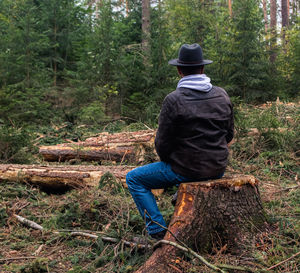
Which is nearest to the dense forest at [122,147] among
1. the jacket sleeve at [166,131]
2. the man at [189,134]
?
the man at [189,134]

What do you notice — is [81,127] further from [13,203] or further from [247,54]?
[247,54]

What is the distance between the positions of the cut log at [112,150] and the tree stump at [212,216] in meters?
3.54

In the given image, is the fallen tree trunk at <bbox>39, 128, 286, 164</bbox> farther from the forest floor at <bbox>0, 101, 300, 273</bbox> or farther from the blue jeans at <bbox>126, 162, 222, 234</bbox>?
the blue jeans at <bbox>126, 162, 222, 234</bbox>

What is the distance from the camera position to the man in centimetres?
329

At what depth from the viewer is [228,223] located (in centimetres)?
337

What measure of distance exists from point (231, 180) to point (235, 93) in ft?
34.6

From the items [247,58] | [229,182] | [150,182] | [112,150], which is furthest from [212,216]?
[247,58]

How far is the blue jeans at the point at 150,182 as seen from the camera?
136 inches

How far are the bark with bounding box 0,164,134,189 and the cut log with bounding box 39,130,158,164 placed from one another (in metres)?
1.22

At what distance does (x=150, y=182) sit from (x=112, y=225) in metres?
1.00

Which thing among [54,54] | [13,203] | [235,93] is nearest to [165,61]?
[235,93]

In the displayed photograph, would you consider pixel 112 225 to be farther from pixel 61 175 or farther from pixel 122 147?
pixel 122 147

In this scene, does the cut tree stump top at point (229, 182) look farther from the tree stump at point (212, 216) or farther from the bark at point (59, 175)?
the bark at point (59, 175)

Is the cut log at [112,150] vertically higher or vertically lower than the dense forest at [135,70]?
lower
